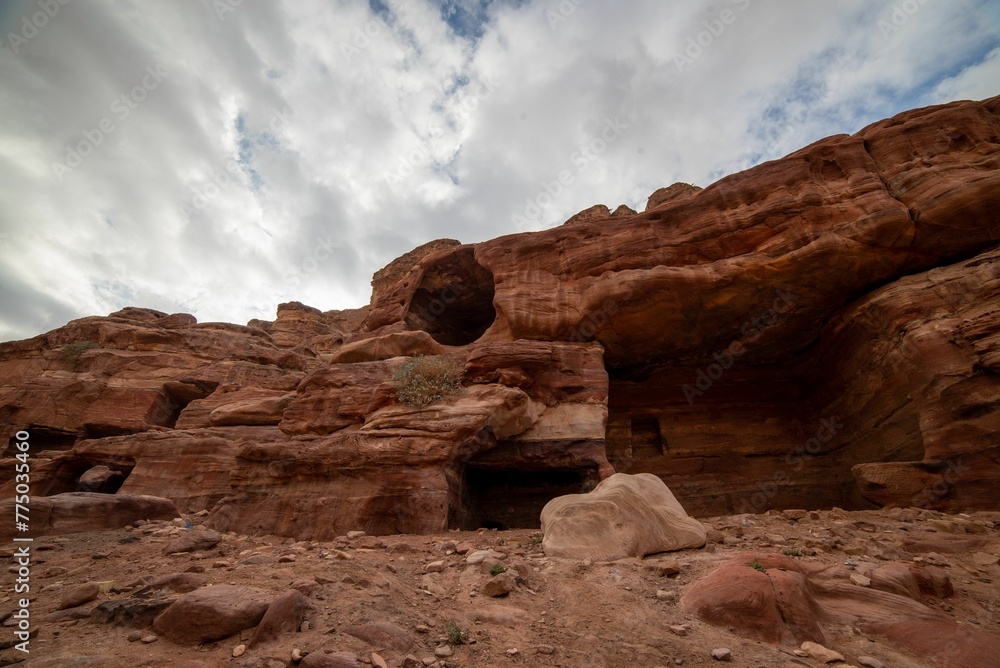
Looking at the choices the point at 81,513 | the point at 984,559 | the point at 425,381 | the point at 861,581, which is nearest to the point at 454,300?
the point at 425,381

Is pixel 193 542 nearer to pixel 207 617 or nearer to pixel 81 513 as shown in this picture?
pixel 81 513

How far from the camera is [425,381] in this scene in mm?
10547

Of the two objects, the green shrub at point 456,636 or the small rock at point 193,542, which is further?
the small rock at point 193,542

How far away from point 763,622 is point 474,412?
6.69 m

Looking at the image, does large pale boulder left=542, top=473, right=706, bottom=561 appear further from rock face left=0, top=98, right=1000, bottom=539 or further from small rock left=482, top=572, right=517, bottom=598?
rock face left=0, top=98, right=1000, bottom=539

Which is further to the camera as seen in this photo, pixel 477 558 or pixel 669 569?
pixel 477 558

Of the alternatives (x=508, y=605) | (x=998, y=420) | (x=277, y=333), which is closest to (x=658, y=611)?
(x=508, y=605)

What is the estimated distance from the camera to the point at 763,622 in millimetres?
3703

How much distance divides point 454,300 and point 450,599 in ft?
46.1

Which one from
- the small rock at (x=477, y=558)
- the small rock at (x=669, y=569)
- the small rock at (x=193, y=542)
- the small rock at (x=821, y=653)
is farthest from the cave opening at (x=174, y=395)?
the small rock at (x=821, y=653)

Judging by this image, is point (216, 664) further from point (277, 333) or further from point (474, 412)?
point (277, 333)

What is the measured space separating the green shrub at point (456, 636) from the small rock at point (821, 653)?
2.72 metres

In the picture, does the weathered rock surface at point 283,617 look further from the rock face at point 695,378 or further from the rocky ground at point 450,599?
the rock face at point 695,378

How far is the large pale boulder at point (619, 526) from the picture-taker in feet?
19.4
